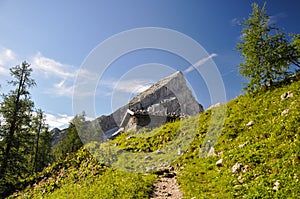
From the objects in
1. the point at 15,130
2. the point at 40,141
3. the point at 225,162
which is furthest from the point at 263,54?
the point at 40,141

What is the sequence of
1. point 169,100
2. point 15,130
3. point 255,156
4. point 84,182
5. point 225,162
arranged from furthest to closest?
point 169,100, point 15,130, point 84,182, point 225,162, point 255,156

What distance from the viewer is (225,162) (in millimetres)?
14727

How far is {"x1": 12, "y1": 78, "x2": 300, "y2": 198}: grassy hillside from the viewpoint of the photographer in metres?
10.5

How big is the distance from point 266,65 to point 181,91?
38.4m

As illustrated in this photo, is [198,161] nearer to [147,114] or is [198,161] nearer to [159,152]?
[159,152]

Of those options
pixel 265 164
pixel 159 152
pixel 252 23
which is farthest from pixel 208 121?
pixel 265 164

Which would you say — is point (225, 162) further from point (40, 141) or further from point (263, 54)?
point (40, 141)

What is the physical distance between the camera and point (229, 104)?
2728cm

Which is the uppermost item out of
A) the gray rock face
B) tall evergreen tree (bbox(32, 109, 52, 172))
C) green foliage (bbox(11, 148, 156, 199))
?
the gray rock face

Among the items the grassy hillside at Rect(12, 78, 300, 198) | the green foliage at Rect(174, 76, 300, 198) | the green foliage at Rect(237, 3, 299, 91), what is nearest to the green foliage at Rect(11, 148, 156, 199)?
the grassy hillside at Rect(12, 78, 300, 198)

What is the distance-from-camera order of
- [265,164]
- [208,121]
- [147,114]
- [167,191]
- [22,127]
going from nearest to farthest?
[265,164], [167,191], [208,121], [22,127], [147,114]

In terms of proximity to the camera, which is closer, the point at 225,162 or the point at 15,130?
the point at 225,162

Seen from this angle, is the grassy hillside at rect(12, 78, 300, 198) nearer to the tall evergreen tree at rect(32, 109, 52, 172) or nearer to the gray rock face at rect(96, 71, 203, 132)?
the gray rock face at rect(96, 71, 203, 132)

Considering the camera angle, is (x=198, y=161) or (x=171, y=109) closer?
(x=198, y=161)
